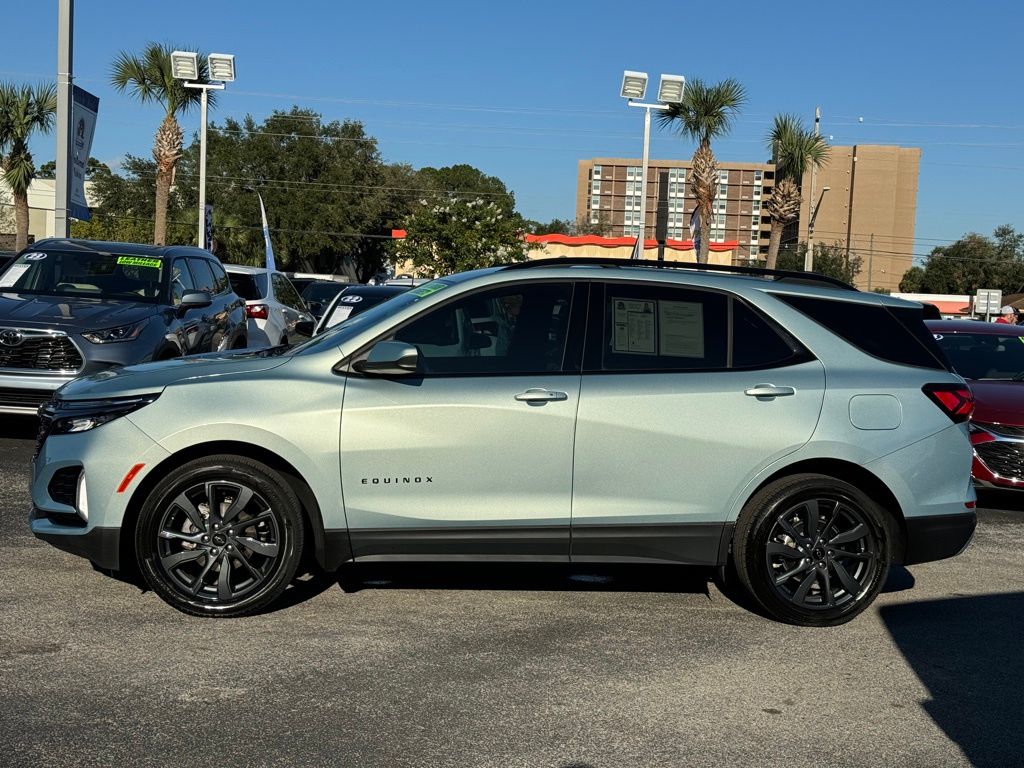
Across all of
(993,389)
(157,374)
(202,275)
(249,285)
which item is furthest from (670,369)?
(249,285)

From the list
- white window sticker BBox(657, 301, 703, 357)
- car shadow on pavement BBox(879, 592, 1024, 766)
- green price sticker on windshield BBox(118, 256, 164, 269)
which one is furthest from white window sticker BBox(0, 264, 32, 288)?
car shadow on pavement BBox(879, 592, 1024, 766)

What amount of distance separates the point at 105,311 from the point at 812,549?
6856mm

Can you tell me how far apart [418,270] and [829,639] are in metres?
50.3

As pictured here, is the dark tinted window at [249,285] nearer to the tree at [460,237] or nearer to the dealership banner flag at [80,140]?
the dealership banner flag at [80,140]

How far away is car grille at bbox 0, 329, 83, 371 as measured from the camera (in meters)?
9.80

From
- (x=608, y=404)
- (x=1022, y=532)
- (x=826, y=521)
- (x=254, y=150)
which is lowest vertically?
(x=1022, y=532)

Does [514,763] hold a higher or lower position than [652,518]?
lower

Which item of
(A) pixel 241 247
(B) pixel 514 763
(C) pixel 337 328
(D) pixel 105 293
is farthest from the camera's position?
(A) pixel 241 247

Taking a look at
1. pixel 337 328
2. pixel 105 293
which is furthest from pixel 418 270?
pixel 337 328

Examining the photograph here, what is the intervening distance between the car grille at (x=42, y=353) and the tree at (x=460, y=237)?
4307 cm

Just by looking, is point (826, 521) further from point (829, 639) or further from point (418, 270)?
point (418, 270)

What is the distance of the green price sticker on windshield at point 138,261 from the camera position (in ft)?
37.9

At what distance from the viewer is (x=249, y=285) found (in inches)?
690

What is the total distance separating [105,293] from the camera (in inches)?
439
